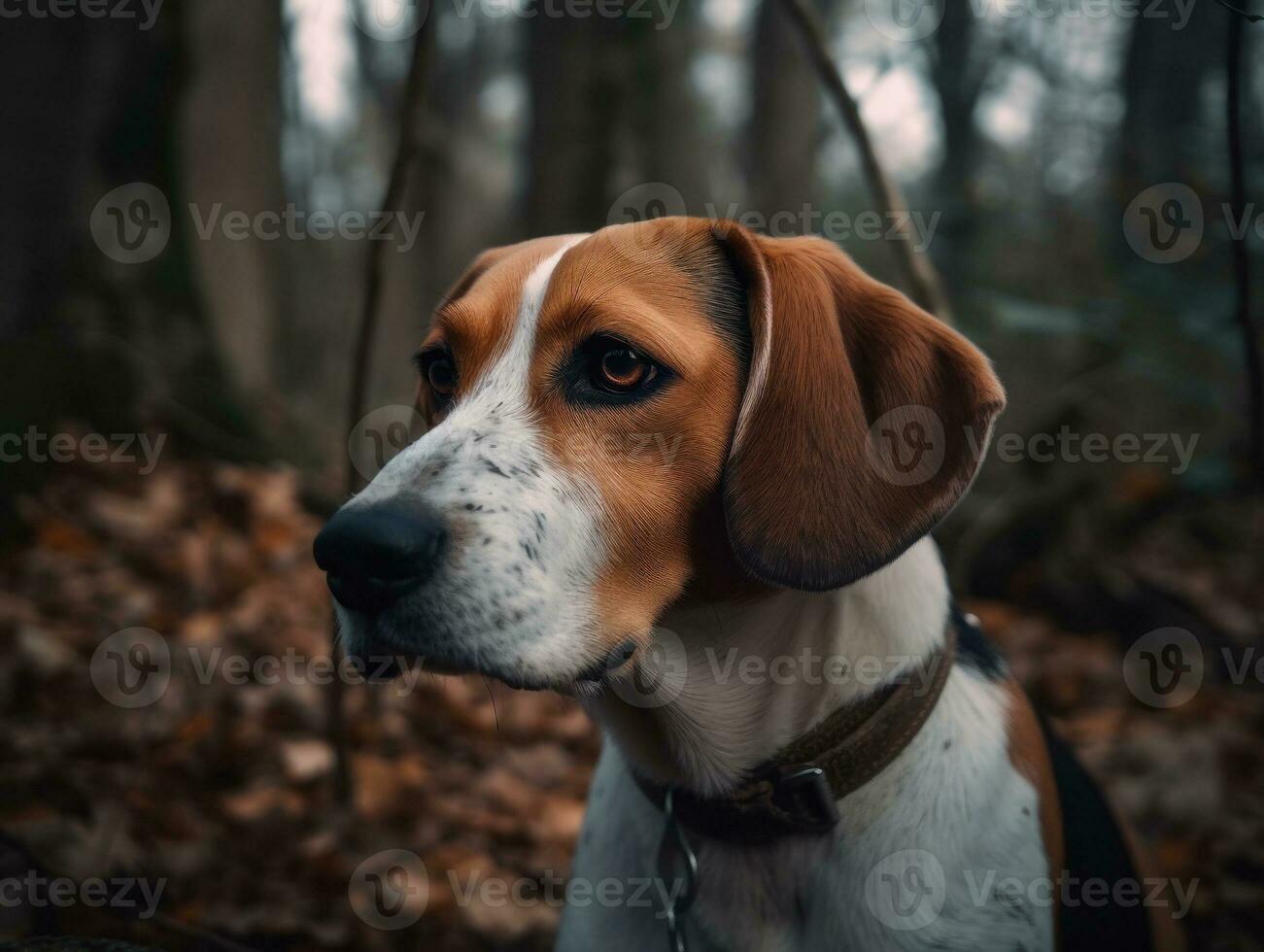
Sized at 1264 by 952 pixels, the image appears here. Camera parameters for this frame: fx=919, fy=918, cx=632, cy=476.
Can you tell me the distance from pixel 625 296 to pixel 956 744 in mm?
1284

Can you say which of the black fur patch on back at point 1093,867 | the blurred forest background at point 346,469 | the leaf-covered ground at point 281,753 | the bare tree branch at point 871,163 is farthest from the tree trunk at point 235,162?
the black fur patch on back at point 1093,867

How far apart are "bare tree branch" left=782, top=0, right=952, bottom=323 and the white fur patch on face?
6.32 feet

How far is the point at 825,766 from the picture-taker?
2.01 metres

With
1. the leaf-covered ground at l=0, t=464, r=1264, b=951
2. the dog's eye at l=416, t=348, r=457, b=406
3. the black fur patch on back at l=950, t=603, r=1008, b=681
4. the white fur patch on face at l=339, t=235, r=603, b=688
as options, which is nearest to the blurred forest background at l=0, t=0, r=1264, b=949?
the leaf-covered ground at l=0, t=464, r=1264, b=951

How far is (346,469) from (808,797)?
2.17 metres

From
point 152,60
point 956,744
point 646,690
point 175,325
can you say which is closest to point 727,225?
point 646,690

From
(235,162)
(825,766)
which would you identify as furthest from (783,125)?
(825,766)

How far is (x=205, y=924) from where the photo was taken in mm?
2875

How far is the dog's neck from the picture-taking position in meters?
2.07

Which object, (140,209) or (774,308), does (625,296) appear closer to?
(774,308)

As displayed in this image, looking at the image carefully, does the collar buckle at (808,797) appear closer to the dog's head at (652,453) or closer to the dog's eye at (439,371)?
the dog's head at (652,453)

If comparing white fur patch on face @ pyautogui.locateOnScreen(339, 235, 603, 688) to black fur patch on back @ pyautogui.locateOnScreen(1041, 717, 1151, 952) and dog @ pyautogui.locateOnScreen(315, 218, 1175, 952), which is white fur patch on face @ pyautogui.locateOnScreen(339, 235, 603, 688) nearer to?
dog @ pyautogui.locateOnScreen(315, 218, 1175, 952)

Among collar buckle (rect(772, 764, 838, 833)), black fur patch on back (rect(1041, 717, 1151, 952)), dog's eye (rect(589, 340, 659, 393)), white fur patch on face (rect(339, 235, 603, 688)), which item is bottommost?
black fur patch on back (rect(1041, 717, 1151, 952))

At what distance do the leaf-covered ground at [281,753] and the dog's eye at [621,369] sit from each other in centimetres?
98
